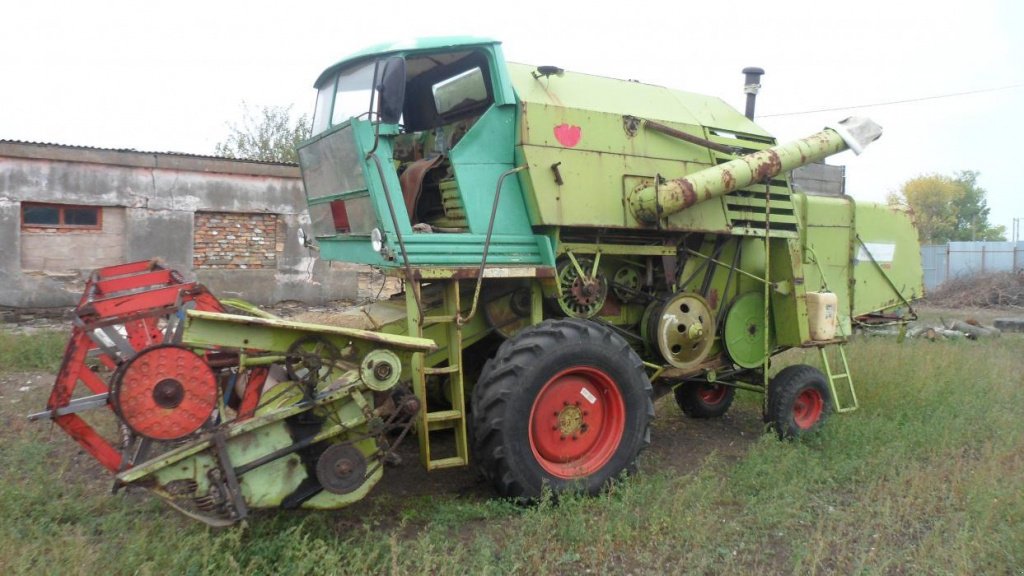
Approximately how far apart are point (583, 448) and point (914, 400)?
4035 mm

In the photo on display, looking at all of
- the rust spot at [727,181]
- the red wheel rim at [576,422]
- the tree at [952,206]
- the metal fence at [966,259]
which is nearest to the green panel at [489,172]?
the red wheel rim at [576,422]

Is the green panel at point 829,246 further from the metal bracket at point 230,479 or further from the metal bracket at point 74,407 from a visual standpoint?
the metal bracket at point 74,407

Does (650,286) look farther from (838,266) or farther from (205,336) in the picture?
(205,336)

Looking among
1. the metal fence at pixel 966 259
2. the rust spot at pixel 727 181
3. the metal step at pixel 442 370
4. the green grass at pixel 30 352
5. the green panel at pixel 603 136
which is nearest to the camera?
the metal step at pixel 442 370

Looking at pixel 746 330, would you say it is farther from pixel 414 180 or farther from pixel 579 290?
pixel 414 180

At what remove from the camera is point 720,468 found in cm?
553

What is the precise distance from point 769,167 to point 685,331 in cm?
141

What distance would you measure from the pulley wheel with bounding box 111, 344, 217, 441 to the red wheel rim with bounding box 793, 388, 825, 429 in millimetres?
4837

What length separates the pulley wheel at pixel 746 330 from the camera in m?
6.11

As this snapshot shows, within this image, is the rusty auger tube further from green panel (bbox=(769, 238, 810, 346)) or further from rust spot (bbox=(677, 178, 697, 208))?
green panel (bbox=(769, 238, 810, 346))

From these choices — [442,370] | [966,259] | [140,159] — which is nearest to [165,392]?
[442,370]

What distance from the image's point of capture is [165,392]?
347 centimetres

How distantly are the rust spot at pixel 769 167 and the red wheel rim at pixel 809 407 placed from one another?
6.36 feet

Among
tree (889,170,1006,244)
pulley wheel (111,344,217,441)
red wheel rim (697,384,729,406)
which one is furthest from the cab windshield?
tree (889,170,1006,244)
